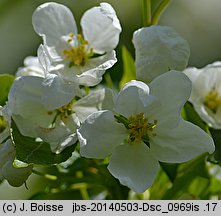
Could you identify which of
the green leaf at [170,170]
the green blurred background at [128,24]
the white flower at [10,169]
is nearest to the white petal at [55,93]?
the white flower at [10,169]

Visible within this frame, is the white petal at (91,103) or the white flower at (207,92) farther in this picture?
the white flower at (207,92)

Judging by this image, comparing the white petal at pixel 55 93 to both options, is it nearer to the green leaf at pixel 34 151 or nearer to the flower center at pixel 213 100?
Answer: the green leaf at pixel 34 151

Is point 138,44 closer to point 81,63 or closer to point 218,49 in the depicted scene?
point 81,63

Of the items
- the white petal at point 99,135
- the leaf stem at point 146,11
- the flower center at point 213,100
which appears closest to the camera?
the white petal at point 99,135

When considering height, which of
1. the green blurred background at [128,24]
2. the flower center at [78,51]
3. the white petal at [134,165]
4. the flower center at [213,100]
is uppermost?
the flower center at [78,51]

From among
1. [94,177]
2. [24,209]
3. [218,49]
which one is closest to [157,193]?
[94,177]

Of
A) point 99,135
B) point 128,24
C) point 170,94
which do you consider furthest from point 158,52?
point 128,24

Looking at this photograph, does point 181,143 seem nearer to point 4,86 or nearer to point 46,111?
point 46,111
